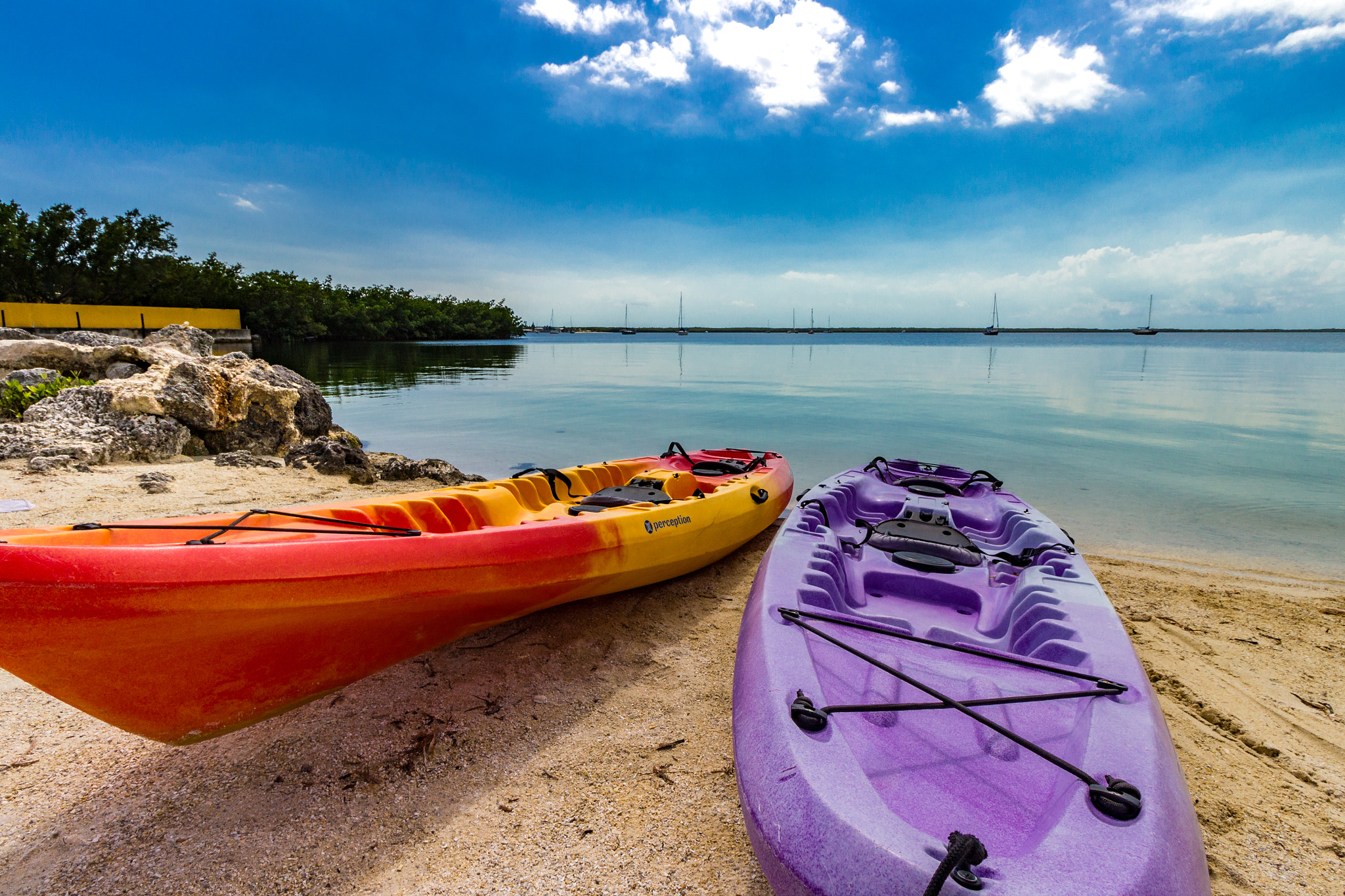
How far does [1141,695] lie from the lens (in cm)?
216

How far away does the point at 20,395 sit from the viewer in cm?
800

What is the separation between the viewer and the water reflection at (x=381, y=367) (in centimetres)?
2289

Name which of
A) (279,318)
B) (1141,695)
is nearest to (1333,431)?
(1141,695)

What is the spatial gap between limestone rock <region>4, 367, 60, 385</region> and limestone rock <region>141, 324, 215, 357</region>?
2548 millimetres

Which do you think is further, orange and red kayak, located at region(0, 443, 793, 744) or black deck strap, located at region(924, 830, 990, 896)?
orange and red kayak, located at region(0, 443, 793, 744)

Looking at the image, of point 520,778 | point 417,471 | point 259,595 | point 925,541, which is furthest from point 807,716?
point 417,471

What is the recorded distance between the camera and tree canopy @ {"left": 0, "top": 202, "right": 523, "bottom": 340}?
35875mm

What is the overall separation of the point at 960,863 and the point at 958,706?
0.75 m

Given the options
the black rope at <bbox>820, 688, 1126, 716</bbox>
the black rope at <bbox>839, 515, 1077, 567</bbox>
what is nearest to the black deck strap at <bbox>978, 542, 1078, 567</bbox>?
the black rope at <bbox>839, 515, 1077, 567</bbox>

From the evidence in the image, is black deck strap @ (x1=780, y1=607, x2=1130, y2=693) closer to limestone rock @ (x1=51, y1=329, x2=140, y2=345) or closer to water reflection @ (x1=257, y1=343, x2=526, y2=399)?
limestone rock @ (x1=51, y1=329, x2=140, y2=345)

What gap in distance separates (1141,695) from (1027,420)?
48.8 feet

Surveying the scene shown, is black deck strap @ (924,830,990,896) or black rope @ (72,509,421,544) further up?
black rope @ (72,509,421,544)

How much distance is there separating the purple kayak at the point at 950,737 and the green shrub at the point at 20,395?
10.5 m

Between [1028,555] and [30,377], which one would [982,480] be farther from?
[30,377]
